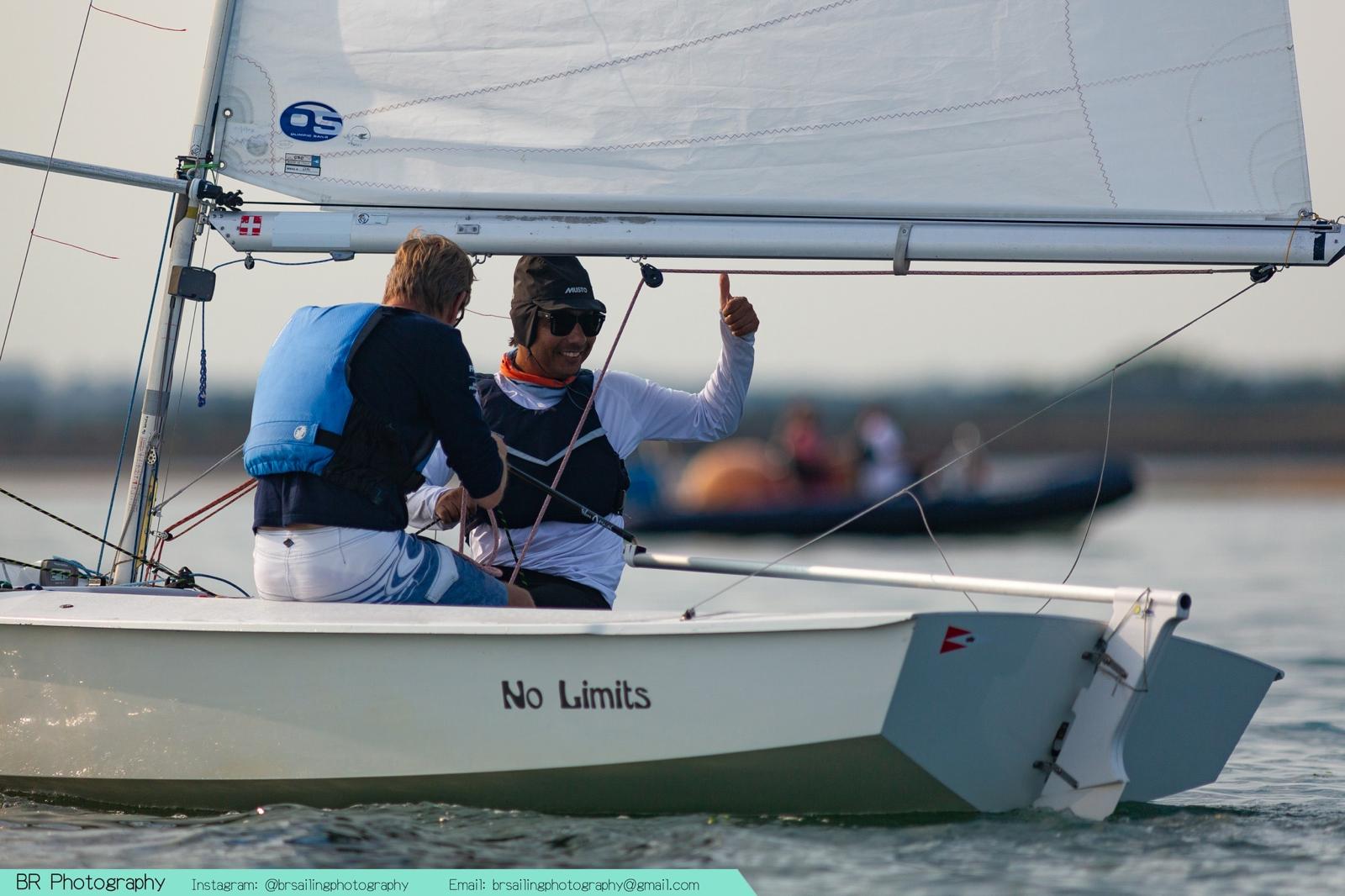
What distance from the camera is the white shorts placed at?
146 inches

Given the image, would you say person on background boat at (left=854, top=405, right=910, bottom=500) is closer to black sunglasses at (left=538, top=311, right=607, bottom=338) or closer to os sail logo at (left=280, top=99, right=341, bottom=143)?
black sunglasses at (left=538, top=311, right=607, bottom=338)

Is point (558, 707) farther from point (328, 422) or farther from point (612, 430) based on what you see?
point (612, 430)

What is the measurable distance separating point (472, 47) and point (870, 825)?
2294mm

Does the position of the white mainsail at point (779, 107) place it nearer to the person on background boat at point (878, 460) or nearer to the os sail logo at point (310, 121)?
the os sail logo at point (310, 121)

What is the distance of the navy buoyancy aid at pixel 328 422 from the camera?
3.63 meters

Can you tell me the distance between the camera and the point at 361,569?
147 inches

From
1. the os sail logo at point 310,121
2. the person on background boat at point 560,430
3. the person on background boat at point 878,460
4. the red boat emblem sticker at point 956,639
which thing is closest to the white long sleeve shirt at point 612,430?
the person on background boat at point 560,430

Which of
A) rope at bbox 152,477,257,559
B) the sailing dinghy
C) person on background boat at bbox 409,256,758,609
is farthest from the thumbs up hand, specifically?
rope at bbox 152,477,257,559

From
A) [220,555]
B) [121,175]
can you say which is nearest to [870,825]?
[121,175]

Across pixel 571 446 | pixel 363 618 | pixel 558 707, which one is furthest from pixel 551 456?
pixel 558 707

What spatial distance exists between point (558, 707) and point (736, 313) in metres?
1.33

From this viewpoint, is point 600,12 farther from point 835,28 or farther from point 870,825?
point 870,825

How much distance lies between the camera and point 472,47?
14.1 ft

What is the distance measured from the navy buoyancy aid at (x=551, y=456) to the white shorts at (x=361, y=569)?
0.37 metres
